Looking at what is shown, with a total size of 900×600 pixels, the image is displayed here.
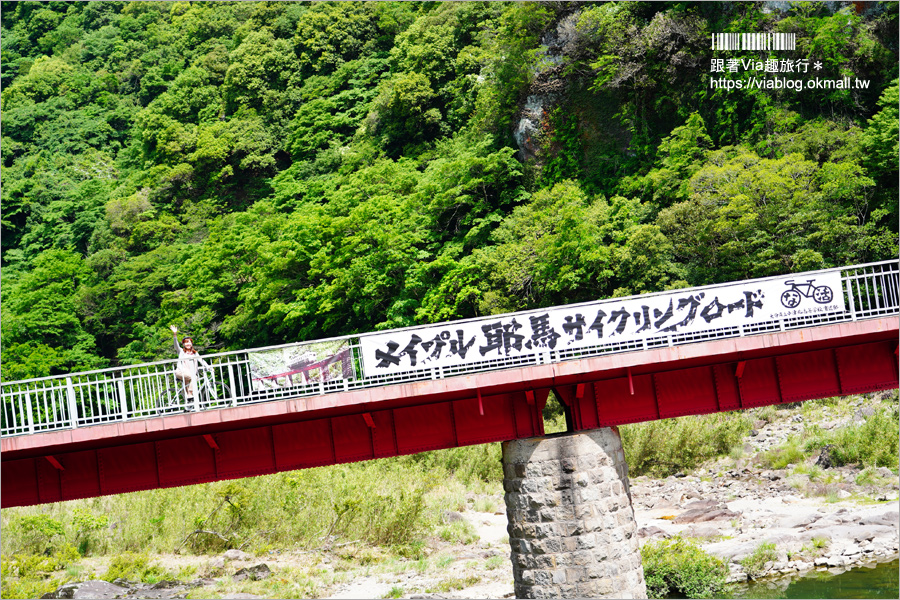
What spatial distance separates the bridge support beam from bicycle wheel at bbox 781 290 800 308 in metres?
4.27

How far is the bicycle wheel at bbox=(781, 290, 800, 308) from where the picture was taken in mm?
17344

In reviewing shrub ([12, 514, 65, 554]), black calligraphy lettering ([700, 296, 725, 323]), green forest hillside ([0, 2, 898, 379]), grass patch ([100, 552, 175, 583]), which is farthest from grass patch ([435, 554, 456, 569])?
green forest hillside ([0, 2, 898, 379])

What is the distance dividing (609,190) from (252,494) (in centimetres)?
2263

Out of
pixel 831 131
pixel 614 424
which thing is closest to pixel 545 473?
pixel 614 424

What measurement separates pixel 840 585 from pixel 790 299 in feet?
23.5

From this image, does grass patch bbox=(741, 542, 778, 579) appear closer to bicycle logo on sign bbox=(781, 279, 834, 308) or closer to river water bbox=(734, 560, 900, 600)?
river water bbox=(734, 560, 900, 600)

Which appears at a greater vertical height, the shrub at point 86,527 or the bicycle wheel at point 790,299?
the bicycle wheel at point 790,299

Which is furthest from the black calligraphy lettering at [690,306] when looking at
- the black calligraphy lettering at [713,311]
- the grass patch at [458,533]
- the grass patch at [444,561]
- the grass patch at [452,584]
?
the grass patch at [458,533]

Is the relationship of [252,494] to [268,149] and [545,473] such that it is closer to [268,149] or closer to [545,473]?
[545,473]

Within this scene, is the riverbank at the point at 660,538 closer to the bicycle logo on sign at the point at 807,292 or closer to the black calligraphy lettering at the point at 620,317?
the bicycle logo on sign at the point at 807,292

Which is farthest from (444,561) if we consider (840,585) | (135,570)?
(840,585)

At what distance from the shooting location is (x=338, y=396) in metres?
16.2

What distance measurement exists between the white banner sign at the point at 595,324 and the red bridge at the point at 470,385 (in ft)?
0.08

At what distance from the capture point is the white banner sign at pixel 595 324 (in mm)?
16766
